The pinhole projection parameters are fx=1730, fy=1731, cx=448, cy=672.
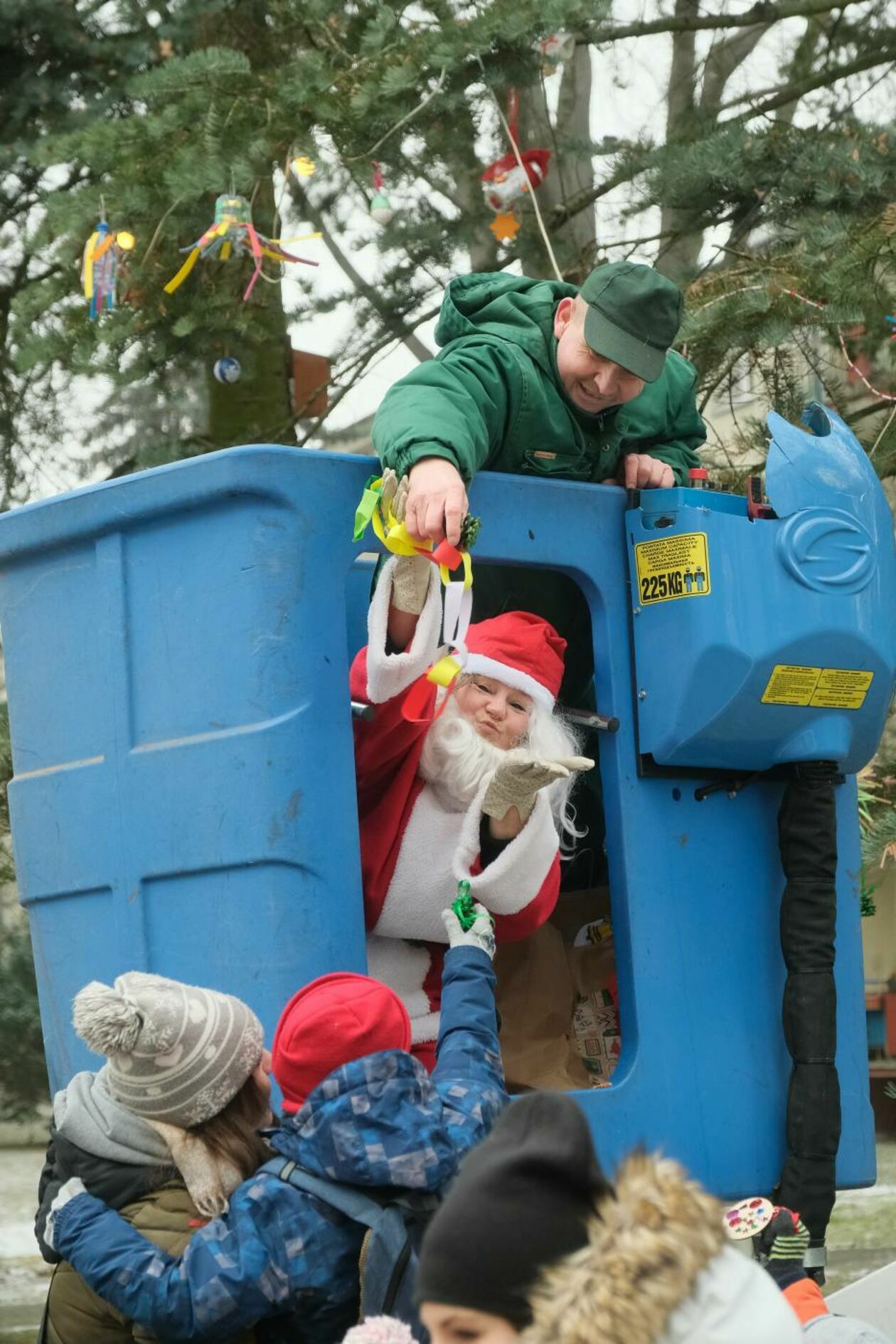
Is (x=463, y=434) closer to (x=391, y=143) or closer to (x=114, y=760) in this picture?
(x=114, y=760)

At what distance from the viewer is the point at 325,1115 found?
1.88m

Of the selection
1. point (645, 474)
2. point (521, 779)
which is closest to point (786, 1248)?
point (521, 779)

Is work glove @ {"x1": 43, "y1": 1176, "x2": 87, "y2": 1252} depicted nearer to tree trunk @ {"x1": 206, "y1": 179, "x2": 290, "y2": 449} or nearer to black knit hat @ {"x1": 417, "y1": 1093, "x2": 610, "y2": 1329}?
black knit hat @ {"x1": 417, "y1": 1093, "x2": 610, "y2": 1329}

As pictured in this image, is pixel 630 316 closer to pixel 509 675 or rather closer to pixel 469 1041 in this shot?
pixel 509 675

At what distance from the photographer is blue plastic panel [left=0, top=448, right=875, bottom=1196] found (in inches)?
96.9

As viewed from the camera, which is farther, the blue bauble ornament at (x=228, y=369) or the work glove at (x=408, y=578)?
the blue bauble ornament at (x=228, y=369)

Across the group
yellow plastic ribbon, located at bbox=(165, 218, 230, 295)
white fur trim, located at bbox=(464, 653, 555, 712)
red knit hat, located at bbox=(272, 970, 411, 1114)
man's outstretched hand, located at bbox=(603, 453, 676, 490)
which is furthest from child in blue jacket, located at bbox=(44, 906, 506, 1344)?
yellow plastic ribbon, located at bbox=(165, 218, 230, 295)

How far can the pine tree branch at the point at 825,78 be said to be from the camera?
16.3ft

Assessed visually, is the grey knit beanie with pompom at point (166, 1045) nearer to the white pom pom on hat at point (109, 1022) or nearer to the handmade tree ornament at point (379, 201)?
the white pom pom on hat at point (109, 1022)

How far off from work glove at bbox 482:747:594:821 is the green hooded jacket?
1.36ft

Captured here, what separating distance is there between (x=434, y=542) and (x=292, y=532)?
0.26 m

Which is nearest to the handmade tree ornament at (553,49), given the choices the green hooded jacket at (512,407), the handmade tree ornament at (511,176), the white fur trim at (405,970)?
the handmade tree ornament at (511,176)

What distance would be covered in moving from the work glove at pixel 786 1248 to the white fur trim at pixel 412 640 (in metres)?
0.88

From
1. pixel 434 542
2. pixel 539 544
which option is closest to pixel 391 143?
pixel 539 544
